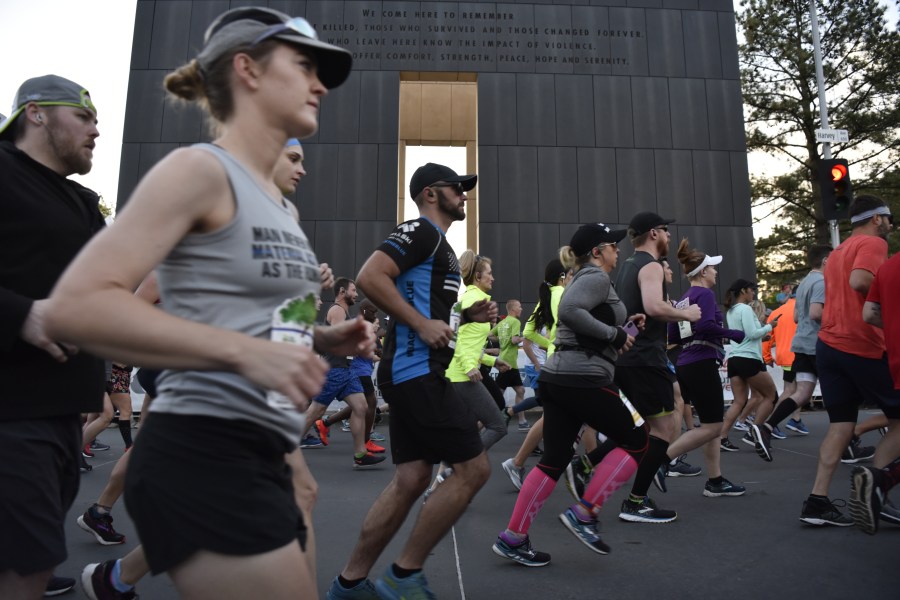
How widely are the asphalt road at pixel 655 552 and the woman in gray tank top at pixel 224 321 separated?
7.34 ft

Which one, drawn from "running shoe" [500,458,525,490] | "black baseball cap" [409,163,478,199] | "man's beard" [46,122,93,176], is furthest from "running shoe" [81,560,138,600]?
"running shoe" [500,458,525,490]

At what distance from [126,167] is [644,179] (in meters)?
13.2

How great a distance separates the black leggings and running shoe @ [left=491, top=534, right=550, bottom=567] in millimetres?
412

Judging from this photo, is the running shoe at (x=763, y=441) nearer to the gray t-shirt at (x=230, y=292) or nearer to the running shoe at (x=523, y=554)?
the running shoe at (x=523, y=554)

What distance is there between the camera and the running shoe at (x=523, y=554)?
3.64 m

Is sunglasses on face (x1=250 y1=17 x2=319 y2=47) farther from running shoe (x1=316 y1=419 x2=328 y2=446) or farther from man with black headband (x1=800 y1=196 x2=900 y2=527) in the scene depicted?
running shoe (x1=316 y1=419 x2=328 y2=446)

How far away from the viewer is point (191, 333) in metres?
1.14

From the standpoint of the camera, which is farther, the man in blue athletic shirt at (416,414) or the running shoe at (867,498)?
the running shoe at (867,498)

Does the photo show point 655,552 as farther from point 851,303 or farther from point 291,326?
point 291,326

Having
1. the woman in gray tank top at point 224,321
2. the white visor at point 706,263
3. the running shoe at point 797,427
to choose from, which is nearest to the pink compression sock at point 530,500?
the woman in gray tank top at point 224,321

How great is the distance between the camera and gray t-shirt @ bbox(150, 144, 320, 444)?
4.19 ft

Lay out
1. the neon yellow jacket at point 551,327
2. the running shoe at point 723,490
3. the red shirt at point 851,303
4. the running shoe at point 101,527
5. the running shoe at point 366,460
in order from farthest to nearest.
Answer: the neon yellow jacket at point 551,327 < the running shoe at point 366,460 < the running shoe at point 723,490 < the red shirt at point 851,303 < the running shoe at point 101,527

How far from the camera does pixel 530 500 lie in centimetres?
373

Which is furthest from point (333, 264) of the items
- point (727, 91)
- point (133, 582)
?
point (133, 582)
